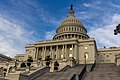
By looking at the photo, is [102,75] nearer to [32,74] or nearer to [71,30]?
[32,74]

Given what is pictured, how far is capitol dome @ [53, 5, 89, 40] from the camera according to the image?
11575cm

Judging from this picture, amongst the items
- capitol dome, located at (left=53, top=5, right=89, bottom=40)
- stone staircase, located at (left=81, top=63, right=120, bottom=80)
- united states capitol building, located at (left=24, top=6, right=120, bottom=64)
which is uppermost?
A: capitol dome, located at (left=53, top=5, right=89, bottom=40)

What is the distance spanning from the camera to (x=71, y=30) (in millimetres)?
118000

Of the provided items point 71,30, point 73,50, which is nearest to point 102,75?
point 73,50

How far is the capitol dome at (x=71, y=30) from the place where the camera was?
116 metres

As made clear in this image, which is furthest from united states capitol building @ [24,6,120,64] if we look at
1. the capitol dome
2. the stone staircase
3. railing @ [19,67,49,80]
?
the stone staircase

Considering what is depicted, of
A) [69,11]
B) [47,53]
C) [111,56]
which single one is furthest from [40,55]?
[69,11]

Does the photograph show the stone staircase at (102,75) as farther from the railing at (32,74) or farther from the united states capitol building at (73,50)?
the united states capitol building at (73,50)

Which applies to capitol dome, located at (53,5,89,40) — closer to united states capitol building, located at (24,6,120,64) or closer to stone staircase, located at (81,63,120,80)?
united states capitol building, located at (24,6,120,64)

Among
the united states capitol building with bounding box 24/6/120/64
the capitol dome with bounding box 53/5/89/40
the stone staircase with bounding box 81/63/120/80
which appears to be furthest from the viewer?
the capitol dome with bounding box 53/5/89/40

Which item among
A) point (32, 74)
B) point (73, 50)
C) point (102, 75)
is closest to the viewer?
point (32, 74)

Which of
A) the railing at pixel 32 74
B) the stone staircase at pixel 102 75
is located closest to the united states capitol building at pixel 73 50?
the railing at pixel 32 74

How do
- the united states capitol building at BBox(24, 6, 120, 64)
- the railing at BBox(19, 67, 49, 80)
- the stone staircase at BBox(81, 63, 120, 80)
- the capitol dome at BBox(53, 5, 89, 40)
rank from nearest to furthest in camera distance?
the railing at BBox(19, 67, 49, 80), the stone staircase at BBox(81, 63, 120, 80), the united states capitol building at BBox(24, 6, 120, 64), the capitol dome at BBox(53, 5, 89, 40)

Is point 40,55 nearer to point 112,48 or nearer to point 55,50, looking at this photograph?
point 55,50
